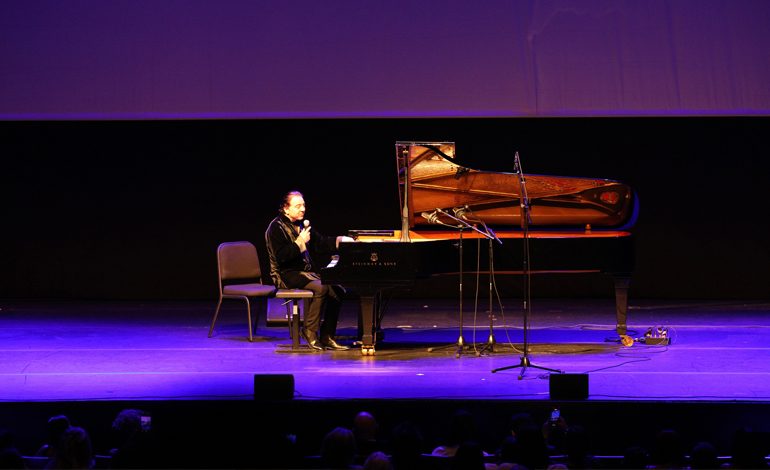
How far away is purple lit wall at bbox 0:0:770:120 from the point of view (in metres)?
8.75

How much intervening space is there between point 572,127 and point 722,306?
231cm

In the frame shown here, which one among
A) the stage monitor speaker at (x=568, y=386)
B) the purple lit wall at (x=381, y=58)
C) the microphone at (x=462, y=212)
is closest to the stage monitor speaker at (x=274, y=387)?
the stage monitor speaker at (x=568, y=386)

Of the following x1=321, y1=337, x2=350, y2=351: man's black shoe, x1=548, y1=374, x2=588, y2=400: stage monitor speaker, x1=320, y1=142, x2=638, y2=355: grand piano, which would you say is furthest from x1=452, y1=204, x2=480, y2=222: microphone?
x1=548, y1=374, x2=588, y2=400: stage monitor speaker

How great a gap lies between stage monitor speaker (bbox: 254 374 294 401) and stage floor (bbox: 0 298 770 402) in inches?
5.3

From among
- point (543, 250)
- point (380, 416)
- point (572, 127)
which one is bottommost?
point (380, 416)

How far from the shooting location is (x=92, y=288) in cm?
1025

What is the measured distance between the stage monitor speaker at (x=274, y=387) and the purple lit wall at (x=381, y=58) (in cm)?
417

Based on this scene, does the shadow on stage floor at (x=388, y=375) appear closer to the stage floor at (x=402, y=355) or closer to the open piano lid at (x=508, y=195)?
the stage floor at (x=402, y=355)

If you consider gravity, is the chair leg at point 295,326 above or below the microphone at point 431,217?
below

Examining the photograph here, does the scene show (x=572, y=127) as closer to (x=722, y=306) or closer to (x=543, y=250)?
(x=722, y=306)

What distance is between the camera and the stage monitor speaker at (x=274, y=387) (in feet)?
17.1

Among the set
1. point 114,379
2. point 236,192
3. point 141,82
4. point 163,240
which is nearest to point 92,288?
point 163,240

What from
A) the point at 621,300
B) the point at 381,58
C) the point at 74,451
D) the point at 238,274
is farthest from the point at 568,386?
the point at 381,58

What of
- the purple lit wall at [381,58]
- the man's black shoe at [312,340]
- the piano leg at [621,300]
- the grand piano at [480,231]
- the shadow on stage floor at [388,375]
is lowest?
the shadow on stage floor at [388,375]
